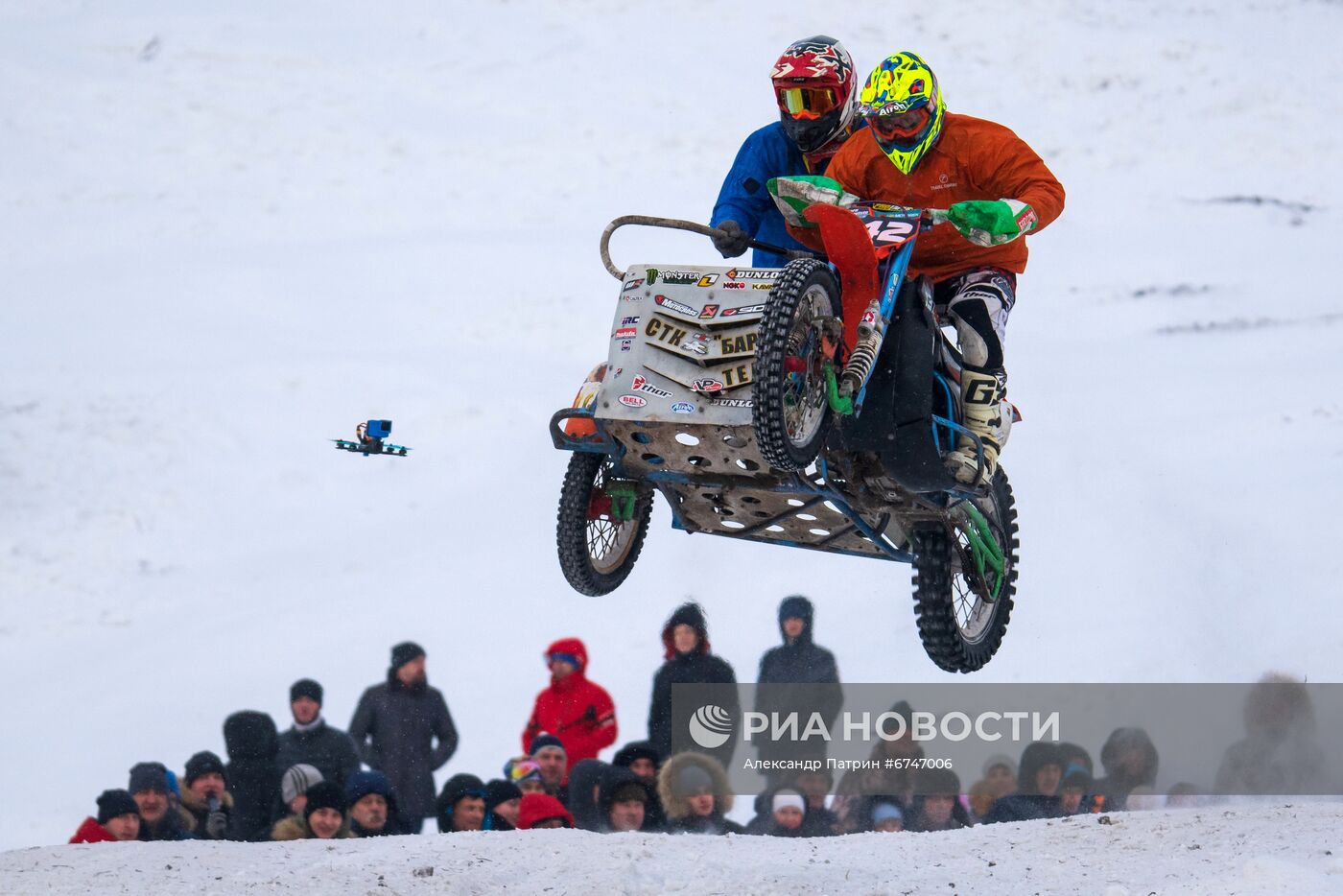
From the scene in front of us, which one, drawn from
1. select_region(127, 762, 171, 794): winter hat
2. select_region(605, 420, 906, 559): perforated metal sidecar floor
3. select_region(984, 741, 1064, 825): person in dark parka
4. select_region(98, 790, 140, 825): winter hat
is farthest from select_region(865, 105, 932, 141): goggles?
select_region(98, 790, 140, 825): winter hat

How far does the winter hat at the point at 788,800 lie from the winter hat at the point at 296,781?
7.66 ft

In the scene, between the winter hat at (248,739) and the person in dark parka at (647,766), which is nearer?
the person in dark parka at (647,766)

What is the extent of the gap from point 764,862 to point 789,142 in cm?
346

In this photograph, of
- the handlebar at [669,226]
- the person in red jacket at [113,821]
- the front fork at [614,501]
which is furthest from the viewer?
the person in red jacket at [113,821]

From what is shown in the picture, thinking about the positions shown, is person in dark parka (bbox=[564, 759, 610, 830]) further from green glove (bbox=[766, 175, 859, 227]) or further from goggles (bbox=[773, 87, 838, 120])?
goggles (bbox=[773, 87, 838, 120])

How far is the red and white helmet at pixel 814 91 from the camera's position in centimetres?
745

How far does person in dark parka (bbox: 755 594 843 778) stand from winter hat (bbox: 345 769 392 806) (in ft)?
6.33

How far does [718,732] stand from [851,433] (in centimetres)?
218

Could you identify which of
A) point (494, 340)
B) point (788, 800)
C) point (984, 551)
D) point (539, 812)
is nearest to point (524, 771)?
point (539, 812)

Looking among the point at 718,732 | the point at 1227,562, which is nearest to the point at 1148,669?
the point at 1227,562

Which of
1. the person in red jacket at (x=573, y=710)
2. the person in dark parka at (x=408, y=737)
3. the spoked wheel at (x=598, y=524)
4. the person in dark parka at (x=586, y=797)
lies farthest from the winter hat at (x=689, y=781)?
the person in dark parka at (x=408, y=737)

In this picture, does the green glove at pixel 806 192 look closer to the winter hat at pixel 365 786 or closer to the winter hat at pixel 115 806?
the winter hat at pixel 365 786

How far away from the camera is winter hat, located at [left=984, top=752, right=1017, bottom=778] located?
8.45 metres

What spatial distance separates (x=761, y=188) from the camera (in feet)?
25.7
